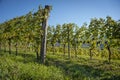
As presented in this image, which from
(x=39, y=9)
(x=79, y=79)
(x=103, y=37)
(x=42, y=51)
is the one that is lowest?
(x=79, y=79)

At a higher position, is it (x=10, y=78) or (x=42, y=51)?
(x=42, y=51)

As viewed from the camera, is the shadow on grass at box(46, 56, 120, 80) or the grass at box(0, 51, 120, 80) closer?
the grass at box(0, 51, 120, 80)

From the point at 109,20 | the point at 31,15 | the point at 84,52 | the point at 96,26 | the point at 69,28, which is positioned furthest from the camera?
the point at 84,52

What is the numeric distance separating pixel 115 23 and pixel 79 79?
80.8 feet

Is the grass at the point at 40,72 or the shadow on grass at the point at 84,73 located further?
the shadow on grass at the point at 84,73

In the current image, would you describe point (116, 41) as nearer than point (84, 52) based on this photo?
Yes

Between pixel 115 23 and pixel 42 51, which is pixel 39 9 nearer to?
pixel 42 51

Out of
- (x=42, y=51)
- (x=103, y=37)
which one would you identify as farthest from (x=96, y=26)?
(x=42, y=51)

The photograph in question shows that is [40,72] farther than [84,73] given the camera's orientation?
No

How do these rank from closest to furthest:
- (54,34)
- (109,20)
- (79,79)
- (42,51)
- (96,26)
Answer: (79,79) < (42,51) < (109,20) < (96,26) < (54,34)

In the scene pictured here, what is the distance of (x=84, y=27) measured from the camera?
140 ft

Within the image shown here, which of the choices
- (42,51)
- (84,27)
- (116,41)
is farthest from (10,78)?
(84,27)

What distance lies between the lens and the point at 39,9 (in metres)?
18.2

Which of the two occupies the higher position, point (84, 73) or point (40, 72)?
point (40, 72)
